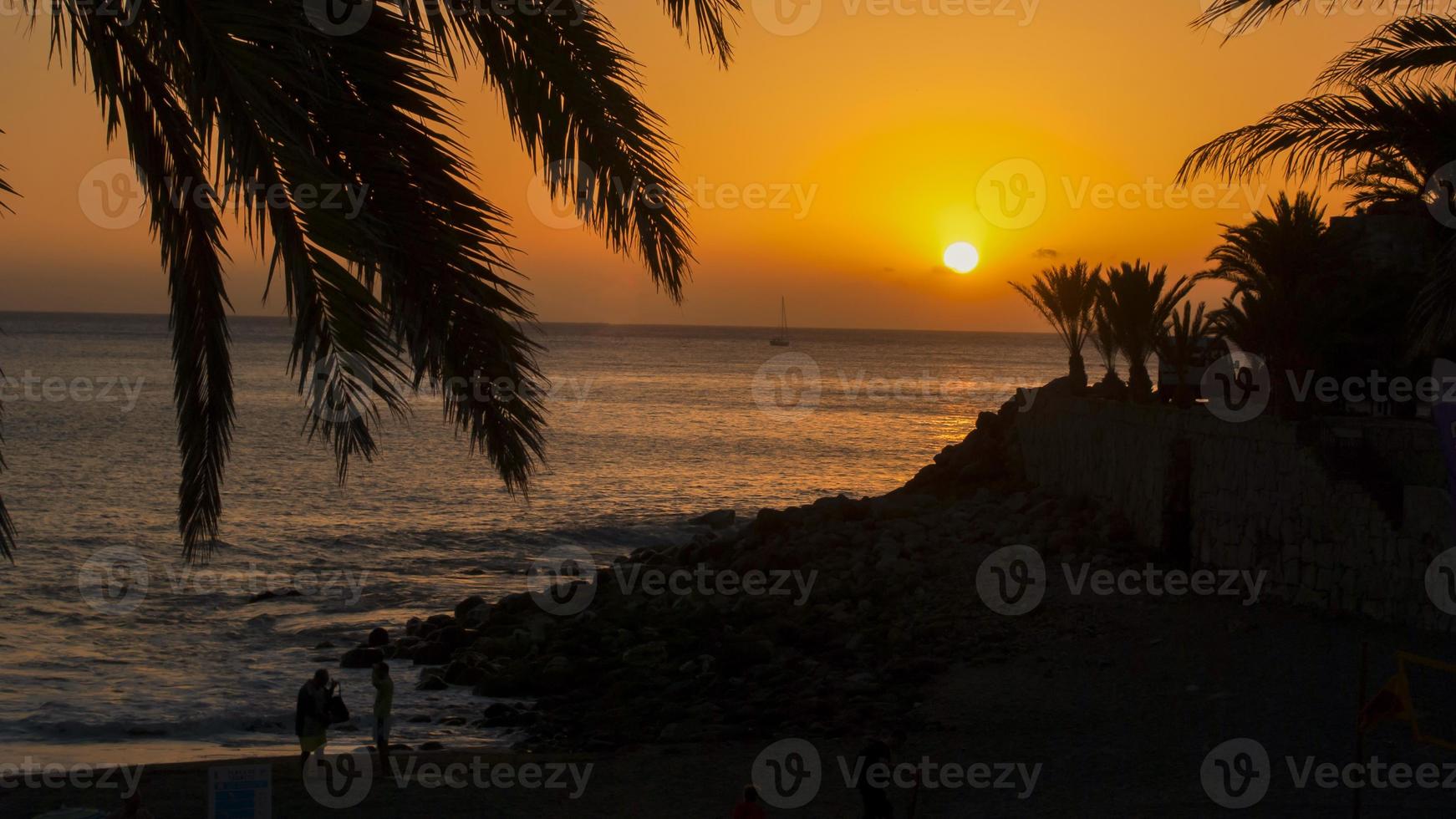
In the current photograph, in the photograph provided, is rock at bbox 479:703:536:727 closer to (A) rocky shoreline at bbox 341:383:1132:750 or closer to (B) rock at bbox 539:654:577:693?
(A) rocky shoreline at bbox 341:383:1132:750

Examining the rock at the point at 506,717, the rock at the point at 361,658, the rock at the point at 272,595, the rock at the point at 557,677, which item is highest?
the rock at the point at 557,677

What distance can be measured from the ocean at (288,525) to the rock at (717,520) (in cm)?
58

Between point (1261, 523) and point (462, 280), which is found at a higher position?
point (462, 280)

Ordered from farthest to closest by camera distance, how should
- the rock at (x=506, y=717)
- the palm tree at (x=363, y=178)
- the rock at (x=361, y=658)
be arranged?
1. the rock at (x=361, y=658)
2. the rock at (x=506, y=717)
3. the palm tree at (x=363, y=178)

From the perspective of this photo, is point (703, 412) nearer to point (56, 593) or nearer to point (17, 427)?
point (17, 427)

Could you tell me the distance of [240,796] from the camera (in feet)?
22.2

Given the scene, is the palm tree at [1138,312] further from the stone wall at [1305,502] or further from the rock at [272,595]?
the rock at [272,595]

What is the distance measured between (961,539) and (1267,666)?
843 cm

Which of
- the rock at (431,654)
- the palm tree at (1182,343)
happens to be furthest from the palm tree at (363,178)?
the palm tree at (1182,343)

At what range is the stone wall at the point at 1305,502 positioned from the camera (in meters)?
12.8

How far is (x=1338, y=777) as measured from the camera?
32.9 ft

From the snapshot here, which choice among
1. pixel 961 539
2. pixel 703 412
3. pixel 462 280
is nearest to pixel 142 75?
pixel 462 280

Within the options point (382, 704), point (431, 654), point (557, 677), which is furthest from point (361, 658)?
point (382, 704)

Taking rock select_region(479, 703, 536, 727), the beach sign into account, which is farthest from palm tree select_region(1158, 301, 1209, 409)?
the beach sign
